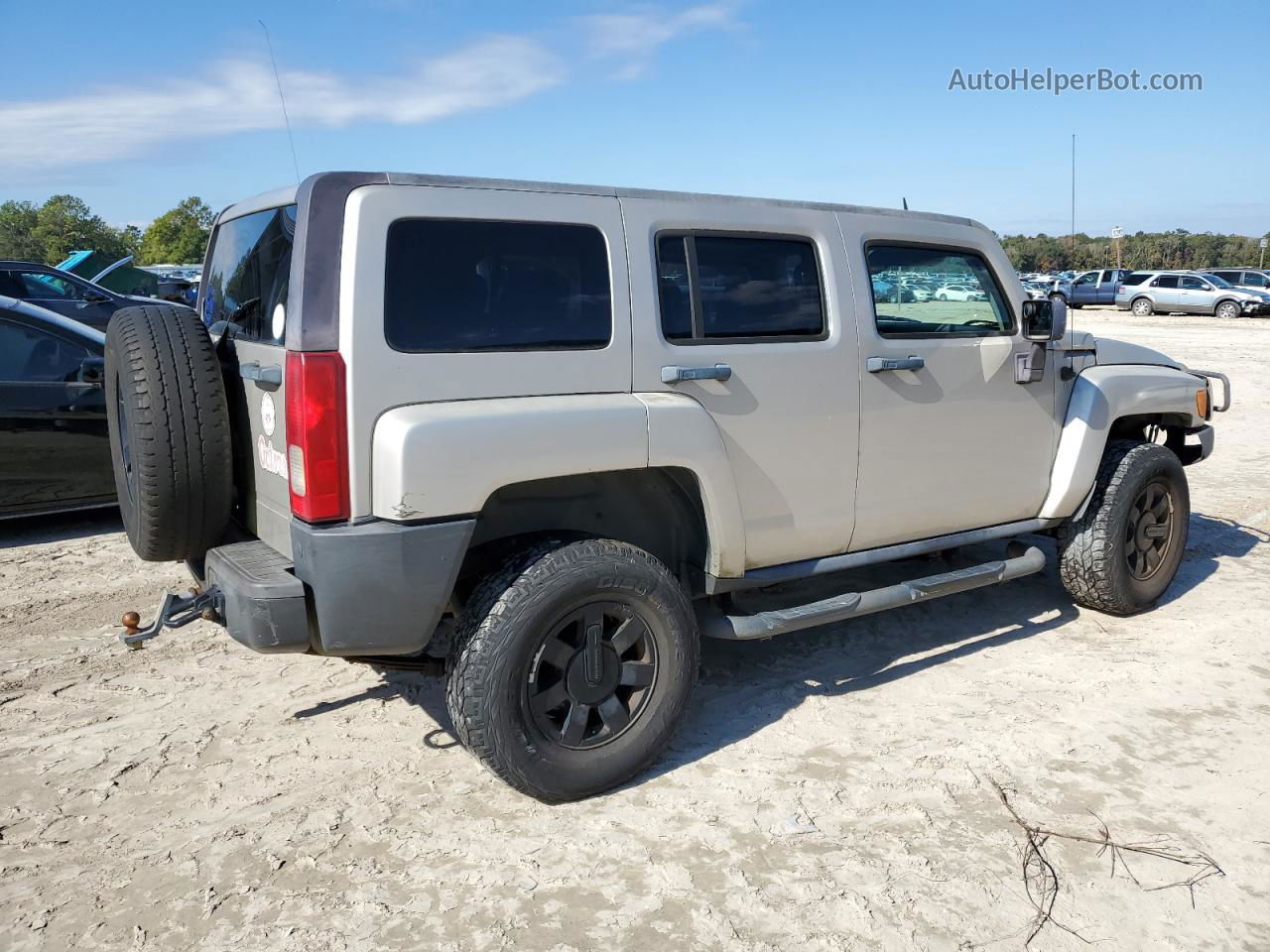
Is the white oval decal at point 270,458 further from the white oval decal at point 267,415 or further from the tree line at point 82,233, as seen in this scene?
the tree line at point 82,233

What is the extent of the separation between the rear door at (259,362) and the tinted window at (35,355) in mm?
3160

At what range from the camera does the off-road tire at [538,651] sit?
318 cm

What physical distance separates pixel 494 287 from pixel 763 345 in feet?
3.55

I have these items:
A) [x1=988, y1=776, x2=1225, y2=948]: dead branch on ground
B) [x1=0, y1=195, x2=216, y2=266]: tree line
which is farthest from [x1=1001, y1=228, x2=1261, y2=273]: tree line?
[x1=988, y1=776, x2=1225, y2=948]: dead branch on ground

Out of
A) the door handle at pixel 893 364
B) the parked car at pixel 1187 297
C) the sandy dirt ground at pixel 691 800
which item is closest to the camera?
the sandy dirt ground at pixel 691 800

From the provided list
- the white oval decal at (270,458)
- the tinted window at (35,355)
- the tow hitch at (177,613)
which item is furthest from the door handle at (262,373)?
the tinted window at (35,355)

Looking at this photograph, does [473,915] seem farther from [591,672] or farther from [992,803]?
[992,803]

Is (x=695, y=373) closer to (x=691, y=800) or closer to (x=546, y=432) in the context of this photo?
(x=546, y=432)

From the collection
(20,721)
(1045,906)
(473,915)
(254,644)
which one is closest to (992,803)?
(1045,906)

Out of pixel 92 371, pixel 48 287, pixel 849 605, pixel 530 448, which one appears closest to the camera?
pixel 530 448

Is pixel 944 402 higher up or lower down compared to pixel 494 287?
lower down

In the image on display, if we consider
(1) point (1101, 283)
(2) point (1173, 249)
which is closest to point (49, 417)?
(1) point (1101, 283)

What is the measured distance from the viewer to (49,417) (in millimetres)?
6273

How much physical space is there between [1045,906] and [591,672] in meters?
1.53
